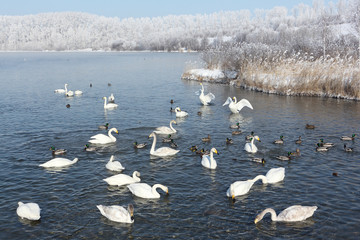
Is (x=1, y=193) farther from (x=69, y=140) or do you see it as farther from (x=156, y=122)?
(x=156, y=122)

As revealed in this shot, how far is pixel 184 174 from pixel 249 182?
3.81 metres

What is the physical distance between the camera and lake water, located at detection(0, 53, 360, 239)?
13.5 metres

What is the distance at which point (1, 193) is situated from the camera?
53.6ft

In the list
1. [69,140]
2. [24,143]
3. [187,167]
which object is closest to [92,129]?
[69,140]

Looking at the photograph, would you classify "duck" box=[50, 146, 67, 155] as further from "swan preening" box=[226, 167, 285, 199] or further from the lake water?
"swan preening" box=[226, 167, 285, 199]

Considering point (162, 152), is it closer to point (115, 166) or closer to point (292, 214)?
point (115, 166)

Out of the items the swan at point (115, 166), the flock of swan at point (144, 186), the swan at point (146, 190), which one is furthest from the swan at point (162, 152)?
the swan at point (146, 190)

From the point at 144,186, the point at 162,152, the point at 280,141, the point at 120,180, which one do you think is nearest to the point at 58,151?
the point at 120,180

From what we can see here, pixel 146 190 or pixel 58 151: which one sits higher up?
pixel 58 151

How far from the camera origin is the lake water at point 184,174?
533 inches

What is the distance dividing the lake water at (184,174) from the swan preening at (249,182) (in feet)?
1.32

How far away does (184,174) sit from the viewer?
1848cm

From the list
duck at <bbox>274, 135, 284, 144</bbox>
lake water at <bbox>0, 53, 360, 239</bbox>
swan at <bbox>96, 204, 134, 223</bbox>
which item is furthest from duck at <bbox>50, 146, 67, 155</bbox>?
duck at <bbox>274, 135, 284, 144</bbox>

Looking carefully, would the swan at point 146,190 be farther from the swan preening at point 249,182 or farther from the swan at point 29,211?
the swan at point 29,211
